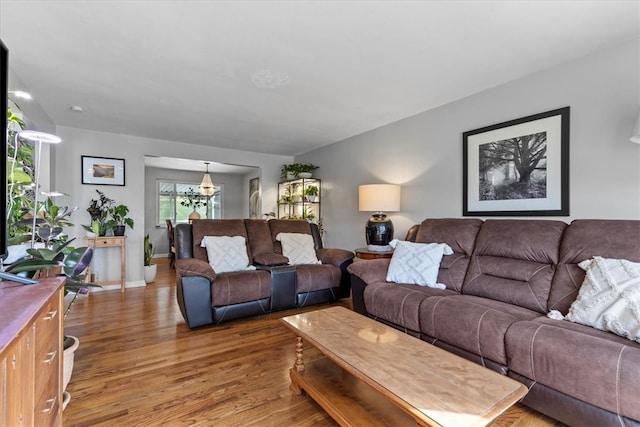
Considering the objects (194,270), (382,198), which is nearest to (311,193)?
(382,198)

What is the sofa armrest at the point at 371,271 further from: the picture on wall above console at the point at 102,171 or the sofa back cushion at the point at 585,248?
the picture on wall above console at the point at 102,171

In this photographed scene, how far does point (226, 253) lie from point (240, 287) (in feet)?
1.62

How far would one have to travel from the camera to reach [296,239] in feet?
12.3

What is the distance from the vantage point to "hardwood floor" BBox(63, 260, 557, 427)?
1574 millimetres

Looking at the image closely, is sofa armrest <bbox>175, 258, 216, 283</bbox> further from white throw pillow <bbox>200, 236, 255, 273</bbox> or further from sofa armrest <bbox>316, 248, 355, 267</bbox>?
sofa armrest <bbox>316, 248, 355, 267</bbox>

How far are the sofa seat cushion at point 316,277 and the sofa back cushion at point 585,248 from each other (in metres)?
2.01

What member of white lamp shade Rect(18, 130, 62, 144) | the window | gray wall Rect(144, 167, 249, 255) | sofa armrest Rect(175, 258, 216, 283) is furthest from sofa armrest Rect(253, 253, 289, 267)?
the window

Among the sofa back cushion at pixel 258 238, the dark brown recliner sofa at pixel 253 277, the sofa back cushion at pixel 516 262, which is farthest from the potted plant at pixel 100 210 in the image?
the sofa back cushion at pixel 516 262

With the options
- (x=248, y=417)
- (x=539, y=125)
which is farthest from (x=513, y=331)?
(x=539, y=125)

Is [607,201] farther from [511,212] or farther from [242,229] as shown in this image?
[242,229]

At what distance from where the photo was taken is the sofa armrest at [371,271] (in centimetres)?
269

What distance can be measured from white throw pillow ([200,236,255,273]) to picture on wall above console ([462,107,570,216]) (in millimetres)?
2340

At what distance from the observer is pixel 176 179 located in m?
7.80

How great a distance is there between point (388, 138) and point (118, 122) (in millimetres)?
3385
